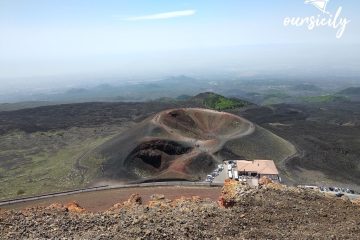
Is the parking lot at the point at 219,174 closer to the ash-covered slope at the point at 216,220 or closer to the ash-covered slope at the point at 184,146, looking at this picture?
the ash-covered slope at the point at 184,146

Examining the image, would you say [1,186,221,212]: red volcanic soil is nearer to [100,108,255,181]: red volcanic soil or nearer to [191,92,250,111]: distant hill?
[100,108,255,181]: red volcanic soil

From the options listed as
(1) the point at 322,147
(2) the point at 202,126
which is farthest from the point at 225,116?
(1) the point at 322,147

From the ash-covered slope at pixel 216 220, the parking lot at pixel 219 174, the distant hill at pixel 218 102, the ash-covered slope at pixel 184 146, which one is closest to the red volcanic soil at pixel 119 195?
the parking lot at pixel 219 174

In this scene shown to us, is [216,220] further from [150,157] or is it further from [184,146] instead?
[184,146]

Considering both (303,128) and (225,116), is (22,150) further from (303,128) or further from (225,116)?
(303,128)

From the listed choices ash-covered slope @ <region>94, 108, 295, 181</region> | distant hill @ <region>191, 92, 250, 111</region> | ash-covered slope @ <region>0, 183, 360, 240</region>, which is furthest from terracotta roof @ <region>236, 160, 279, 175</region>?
distant hill @ <region>191, 92, 250, 111</region>

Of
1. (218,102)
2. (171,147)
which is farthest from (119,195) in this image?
(218,102)
